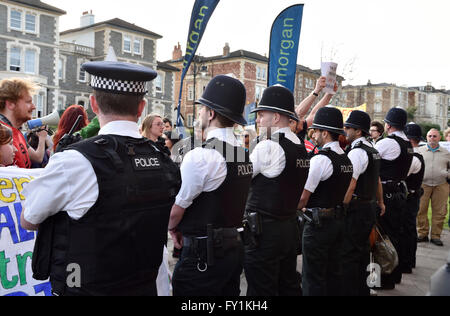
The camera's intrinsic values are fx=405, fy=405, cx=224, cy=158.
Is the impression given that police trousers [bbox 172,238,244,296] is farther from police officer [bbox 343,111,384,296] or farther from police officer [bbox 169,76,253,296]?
police officer [bbox 343,111,384,296]

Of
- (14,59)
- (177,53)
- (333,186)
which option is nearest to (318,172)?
(333,186)

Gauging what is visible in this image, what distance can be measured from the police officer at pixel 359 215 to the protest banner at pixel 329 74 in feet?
2.71

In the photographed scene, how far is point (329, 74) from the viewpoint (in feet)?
17.9

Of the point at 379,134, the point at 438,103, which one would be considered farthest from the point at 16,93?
the point at 438,103

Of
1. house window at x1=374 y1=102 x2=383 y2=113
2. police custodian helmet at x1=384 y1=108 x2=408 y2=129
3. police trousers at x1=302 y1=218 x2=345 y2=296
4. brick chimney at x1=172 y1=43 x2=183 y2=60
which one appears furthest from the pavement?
house window at x1=374 y1=102 x2=383 y2=113

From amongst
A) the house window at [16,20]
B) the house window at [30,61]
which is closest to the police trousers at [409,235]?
the house window at [30,61]

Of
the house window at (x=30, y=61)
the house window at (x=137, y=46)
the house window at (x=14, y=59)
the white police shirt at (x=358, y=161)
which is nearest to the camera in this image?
the white police shirt at (x=358, y=161)

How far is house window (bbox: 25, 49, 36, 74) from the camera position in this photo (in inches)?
1571

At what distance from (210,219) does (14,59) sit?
1668 inches

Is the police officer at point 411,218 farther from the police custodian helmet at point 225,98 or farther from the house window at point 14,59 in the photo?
the house window at point 14,59

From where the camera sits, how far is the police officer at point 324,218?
4.71 m
